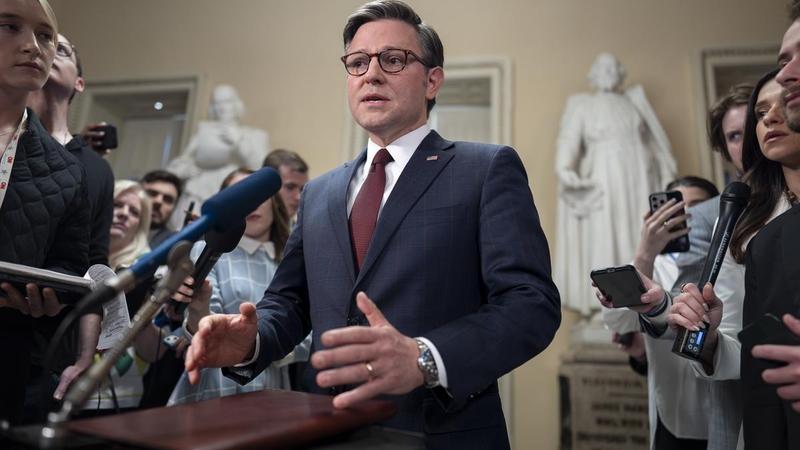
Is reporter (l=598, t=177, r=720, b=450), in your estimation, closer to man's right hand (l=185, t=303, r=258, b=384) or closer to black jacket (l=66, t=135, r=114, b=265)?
man's right hand (l=185, t=303, r=258, b=384)

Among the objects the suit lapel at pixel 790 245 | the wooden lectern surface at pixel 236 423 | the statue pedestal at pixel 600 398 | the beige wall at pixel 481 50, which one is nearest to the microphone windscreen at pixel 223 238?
the wooden lectern surface at pixel 236 423

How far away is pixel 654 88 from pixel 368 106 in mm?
4578

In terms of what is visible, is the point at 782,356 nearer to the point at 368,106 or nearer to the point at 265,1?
the point at 368,106

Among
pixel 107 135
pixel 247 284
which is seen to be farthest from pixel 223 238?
pixel 107 135

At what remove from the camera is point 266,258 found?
2562 mm

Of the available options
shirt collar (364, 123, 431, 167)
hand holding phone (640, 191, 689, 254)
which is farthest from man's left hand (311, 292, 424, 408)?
hand holding phone (640, 191, 689, 254)

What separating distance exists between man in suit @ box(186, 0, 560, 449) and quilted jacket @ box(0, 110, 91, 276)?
55cm

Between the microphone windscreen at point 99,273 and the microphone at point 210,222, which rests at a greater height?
the microphone at point 210,222

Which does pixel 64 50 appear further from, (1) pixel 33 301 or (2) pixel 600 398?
(2) pixel 600 398

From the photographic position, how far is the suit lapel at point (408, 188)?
1.28m

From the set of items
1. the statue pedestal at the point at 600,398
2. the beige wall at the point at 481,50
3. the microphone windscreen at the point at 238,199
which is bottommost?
the statue pedestal at the point at 600,398

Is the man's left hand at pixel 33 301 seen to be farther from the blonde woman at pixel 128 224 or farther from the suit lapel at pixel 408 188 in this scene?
the blonde woman at pixel 128 224

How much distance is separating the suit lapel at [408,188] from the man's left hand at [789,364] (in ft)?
2.26

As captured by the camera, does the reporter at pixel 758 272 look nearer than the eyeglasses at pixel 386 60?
Yes
